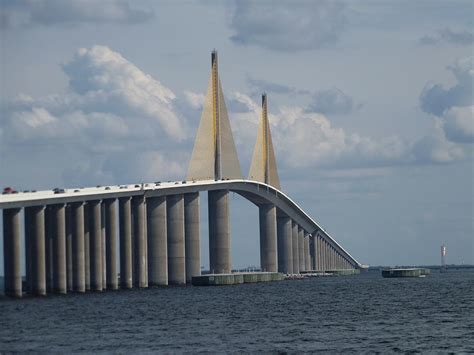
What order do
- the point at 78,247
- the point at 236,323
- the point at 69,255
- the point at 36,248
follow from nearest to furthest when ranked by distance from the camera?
1. the point at 236,323
2. the point at 36,248
3. the point at 78,247
4. the point at 69,255

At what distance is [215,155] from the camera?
169 metres

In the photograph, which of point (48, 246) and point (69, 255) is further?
point (69, 255)

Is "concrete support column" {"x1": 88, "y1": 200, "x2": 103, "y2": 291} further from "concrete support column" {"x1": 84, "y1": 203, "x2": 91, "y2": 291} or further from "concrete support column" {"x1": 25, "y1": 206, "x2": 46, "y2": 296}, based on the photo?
"concrete support column" {"x1": 25, "y1": 206, "x2": 46, "y2": 296}

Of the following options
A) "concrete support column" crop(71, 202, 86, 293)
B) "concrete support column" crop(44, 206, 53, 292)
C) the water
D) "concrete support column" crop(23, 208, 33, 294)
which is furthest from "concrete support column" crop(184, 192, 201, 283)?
"concrete support column" crop(23, 208, 33, 294)

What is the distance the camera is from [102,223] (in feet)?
454

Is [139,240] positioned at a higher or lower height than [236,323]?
higher

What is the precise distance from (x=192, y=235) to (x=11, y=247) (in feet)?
180

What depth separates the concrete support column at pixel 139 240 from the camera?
14350 centimetres

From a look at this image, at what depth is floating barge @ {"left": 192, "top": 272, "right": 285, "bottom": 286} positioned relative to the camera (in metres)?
157

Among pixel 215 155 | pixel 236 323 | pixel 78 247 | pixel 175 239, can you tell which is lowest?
pixel 236 323

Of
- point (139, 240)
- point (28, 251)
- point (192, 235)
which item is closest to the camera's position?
point (28, 251)

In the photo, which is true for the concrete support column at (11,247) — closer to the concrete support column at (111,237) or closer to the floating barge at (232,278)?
→ the concrete support column at (111,237)

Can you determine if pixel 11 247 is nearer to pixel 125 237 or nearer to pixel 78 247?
pixel 78 247

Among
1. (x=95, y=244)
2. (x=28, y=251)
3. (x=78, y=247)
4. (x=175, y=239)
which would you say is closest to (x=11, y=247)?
(x=28, y=251)
